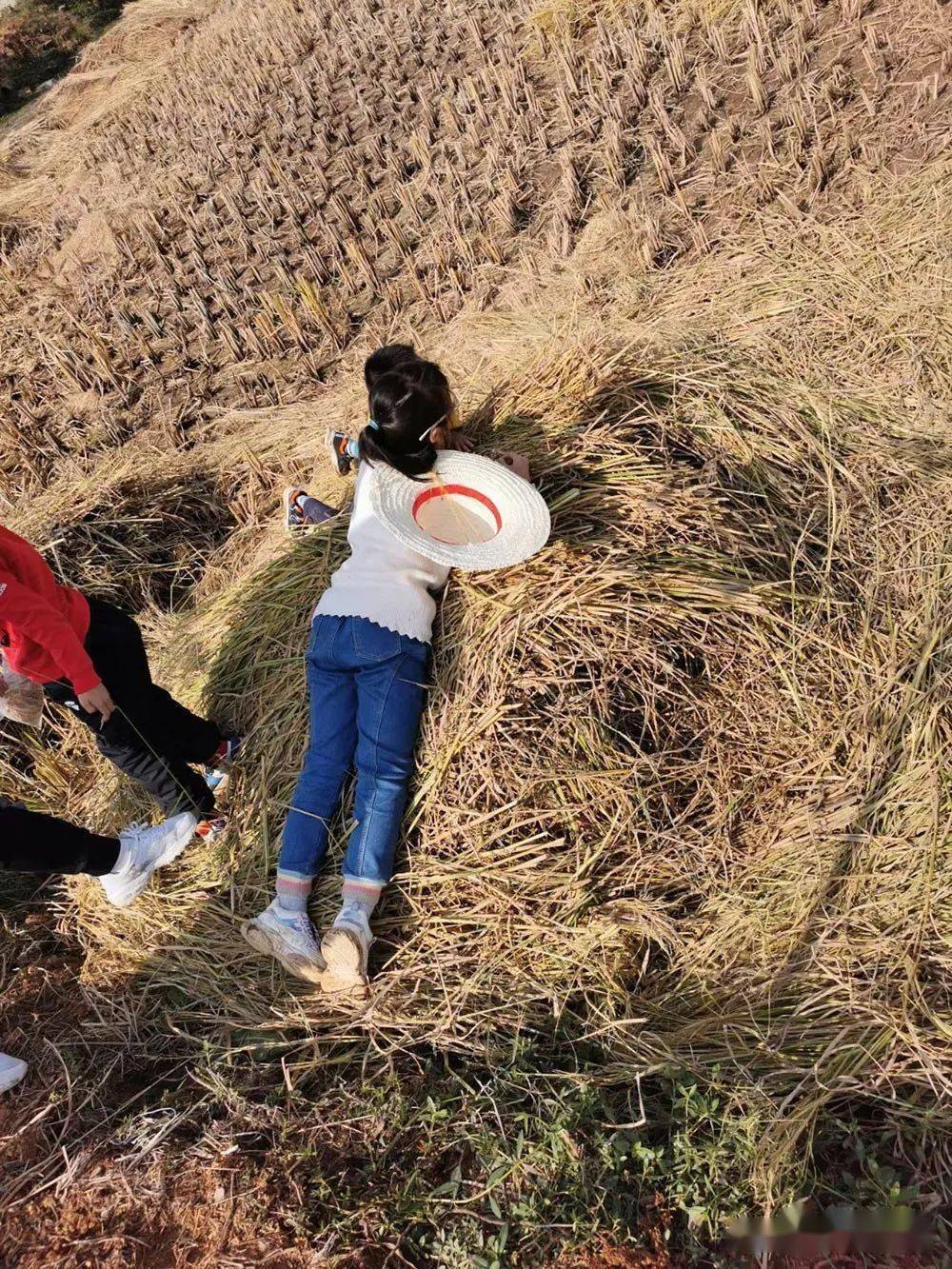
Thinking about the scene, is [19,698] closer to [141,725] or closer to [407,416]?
[141,725]

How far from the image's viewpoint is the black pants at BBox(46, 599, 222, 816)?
2.54 m

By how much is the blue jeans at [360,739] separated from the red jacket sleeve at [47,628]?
2.02 feet

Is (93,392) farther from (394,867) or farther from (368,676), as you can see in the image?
(394,867)

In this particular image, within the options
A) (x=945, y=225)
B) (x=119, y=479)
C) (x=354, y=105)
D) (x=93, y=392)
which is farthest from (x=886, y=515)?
(x=354, y=105)

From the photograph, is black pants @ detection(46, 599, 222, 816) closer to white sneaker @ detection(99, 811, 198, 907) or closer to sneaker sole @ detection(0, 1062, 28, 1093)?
white sneaker @ detection(99, 811, 198, 907)

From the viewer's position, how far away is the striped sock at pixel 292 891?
7.48 ft

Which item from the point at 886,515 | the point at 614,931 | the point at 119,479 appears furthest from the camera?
the point at 119,479

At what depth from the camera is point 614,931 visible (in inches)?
85.2

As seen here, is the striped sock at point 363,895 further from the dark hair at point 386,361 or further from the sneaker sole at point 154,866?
the dark hair at point 386,361

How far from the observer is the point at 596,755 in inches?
91.2

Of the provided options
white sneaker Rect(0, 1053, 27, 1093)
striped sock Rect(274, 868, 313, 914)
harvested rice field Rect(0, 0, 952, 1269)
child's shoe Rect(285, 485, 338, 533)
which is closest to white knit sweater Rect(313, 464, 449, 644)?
harvested rice field Rect(0, 0, 952, 1269)

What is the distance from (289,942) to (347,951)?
0.60 feet

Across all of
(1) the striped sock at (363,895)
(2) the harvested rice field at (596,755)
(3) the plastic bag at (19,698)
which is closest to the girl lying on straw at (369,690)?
(1) the striped sock at (363,895)

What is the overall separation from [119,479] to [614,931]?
3.09 meters
